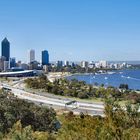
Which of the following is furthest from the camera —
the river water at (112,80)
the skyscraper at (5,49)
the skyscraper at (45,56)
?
the skyscraper at (45,56)

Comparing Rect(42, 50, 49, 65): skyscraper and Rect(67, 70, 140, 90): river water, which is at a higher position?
Rect(42, 50, 49, 65): skyscraper

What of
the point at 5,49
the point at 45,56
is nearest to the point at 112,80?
the point at 5,49

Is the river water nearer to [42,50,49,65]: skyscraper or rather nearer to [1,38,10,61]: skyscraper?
[1,38,10,61]: skyscraper

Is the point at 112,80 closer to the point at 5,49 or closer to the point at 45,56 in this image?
the point at 5,49

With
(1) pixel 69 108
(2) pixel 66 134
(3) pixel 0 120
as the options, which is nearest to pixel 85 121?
(2) pixel 66 134

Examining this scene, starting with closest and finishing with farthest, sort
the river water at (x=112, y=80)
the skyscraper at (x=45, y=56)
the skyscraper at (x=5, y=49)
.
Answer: the river water at (x=112, y=80), the skyscraper at (x=5, y=49), the skyscraper at (x=45, y=56)

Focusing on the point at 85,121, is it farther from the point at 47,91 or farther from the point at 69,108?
the point at 47,91

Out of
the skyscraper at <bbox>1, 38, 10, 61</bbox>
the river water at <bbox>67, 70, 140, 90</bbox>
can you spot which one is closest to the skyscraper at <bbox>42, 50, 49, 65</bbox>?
the skyscraper at <bbox>1, 38, 10, 61</bbox>

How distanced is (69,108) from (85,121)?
2612cm

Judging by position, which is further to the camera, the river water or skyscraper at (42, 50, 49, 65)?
skyscraper at (42, 50, 49, 65)

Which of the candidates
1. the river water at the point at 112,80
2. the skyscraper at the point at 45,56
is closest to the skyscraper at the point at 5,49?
the skyscraper at the point at 45,56

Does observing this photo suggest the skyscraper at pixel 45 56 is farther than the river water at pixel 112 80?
Yes

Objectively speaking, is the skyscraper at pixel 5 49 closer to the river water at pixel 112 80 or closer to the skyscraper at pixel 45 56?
the skyscraper at pixel 45 56

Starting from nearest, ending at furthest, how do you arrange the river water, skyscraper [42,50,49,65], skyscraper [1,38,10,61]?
the river water
skyscraper [1,38,10,61]
skyscraper [42,50,49,65]
